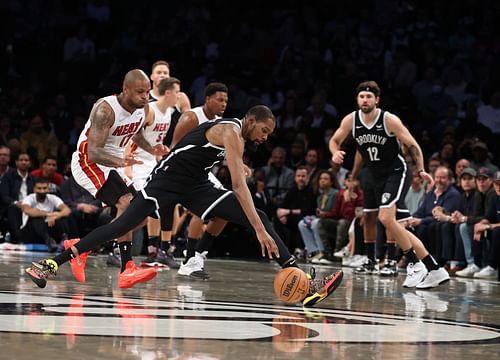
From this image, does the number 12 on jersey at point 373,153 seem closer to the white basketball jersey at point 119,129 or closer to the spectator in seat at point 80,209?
the white basketball jersey at point 119,129

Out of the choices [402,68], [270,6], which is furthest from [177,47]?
[402,68]

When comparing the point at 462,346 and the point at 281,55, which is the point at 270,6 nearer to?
the point at 281,55

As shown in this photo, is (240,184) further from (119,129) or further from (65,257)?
(119,129)

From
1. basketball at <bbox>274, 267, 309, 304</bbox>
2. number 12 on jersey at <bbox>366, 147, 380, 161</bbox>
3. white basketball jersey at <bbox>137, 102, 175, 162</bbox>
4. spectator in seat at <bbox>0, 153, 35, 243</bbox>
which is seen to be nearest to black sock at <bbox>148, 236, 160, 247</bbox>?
white basketball jersey at <bbox>137, 102, 175, 162</bbox>

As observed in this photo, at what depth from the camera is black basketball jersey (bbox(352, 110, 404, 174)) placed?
31.8ft

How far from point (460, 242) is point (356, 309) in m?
5.46

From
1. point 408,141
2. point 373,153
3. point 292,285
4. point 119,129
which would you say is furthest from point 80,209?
point 292,285

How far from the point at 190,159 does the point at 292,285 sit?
122 cm

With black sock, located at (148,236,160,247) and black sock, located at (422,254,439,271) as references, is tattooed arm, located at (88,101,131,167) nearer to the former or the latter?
black sock, located at (148,236,160,247)

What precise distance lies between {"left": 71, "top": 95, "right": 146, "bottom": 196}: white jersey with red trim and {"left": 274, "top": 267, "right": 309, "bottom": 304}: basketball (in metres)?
2.05

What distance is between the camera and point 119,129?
26.0ft

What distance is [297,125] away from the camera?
49.9ft

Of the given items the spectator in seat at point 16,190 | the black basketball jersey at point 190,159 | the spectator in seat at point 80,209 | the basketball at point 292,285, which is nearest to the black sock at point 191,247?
the black basketball jersey at point 190,159

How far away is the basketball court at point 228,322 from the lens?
13.9 ft
